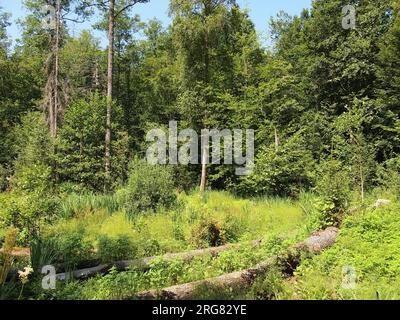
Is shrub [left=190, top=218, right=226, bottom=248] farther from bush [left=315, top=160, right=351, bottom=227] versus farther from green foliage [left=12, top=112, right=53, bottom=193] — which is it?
green foliage [left=12, top=112, right=53, bottom=193]

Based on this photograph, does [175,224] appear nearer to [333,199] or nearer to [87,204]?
[87,204]

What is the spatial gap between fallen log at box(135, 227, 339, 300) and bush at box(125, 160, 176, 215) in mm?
5901

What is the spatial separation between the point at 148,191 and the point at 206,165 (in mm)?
6353

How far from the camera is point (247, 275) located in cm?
636

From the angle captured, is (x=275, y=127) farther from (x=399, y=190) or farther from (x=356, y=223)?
(x=356, y=223)

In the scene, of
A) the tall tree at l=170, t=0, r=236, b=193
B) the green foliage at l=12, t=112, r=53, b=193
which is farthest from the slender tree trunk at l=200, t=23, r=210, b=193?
the green foliage at l=12, t=112, r=53, b=193

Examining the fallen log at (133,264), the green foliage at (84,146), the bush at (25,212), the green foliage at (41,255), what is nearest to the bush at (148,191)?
the bush at (25,212)

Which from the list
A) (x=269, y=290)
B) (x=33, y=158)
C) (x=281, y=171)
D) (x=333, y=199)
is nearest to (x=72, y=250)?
(x=269, y=290)

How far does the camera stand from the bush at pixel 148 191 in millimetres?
12609

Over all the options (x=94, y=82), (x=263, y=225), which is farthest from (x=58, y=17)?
(x=263, y=225)

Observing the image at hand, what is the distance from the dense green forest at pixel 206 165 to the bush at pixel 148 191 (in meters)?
0.05

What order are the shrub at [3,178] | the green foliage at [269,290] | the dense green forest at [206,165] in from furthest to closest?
1. the shrub at [3,178]
2. the dense green forest at [206,165]
3. the green foliage at [269,290]

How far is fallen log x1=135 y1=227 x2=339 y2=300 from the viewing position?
5570 mm

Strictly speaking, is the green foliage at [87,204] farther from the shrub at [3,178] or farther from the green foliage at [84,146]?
the shrub at [3,178]
